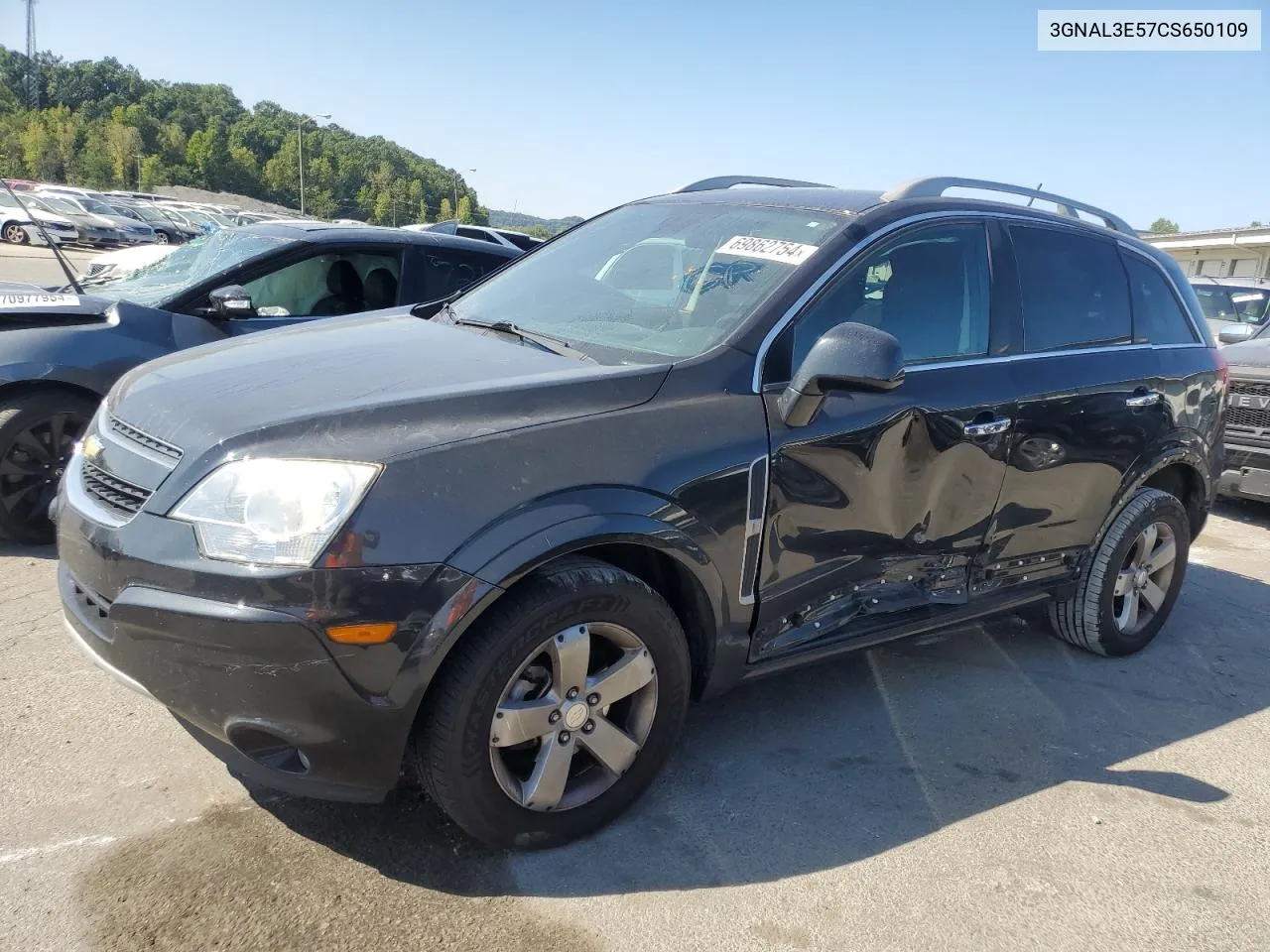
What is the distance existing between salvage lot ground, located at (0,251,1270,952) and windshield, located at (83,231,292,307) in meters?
2.03

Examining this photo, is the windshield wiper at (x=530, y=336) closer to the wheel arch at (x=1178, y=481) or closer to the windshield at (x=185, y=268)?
the windshield at (x=185, y=268)

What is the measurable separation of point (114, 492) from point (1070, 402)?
131 inches

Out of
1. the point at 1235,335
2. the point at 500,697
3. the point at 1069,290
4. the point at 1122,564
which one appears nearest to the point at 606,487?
the point at 500,697

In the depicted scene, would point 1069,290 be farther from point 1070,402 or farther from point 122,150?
Result: point 122,150

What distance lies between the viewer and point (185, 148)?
10088cm

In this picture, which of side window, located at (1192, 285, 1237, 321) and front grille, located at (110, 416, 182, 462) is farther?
side window, located at (1192, 285, 1237, 321)

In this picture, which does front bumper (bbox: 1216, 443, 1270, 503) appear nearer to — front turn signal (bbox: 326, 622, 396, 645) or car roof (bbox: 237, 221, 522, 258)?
car roof (bbox: 237, 221, 522, 258)

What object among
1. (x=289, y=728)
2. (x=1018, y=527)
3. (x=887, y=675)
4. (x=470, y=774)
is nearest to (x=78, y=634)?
(x=289, y=728)

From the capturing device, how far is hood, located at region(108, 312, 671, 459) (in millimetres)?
2377

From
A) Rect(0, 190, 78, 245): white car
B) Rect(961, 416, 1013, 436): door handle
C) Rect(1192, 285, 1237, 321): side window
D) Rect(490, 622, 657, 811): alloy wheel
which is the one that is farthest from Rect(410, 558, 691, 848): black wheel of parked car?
Rect(0, 190, 78, 245): white car

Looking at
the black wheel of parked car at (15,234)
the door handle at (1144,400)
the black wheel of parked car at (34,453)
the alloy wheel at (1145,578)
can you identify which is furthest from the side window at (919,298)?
the black wheel of parked car at (15,234)

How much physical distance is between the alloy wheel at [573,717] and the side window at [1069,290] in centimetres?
212

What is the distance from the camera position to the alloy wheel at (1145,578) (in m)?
4.42

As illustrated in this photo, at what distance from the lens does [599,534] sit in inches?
99.0
